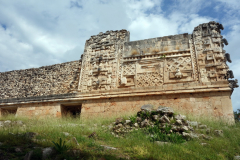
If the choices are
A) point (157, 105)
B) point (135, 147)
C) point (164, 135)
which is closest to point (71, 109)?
point (157, 105)

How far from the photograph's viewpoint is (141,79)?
8625 mm

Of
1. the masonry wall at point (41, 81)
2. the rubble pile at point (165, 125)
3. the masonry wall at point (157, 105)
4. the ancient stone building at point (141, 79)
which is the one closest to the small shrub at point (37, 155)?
the rubble pile at point (165, 125)

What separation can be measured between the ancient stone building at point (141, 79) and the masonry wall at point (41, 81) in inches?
2.8

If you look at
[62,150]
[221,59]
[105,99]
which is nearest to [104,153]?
[62,150]

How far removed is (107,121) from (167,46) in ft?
15.1

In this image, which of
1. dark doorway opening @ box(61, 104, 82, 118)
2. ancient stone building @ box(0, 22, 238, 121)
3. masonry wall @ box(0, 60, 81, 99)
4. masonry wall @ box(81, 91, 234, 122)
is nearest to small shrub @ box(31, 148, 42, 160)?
masonry wall @ box(81, 91, 234, 122)

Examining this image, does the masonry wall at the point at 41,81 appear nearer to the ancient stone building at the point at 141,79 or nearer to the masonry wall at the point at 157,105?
the ancient stone building at the point at 141,79

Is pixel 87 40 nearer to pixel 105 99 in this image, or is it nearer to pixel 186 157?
pixel 105 99

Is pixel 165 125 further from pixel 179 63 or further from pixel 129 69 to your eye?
pixel 129 69

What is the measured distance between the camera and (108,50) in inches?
395

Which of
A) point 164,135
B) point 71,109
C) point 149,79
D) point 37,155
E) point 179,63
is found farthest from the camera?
point 71,109

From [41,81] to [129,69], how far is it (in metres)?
6.04

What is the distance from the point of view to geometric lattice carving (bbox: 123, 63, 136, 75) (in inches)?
354

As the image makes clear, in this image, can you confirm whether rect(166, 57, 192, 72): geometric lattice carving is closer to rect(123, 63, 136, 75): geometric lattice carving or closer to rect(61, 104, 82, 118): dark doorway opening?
rect(123, 63, 136, 75): geometric lattice carving
